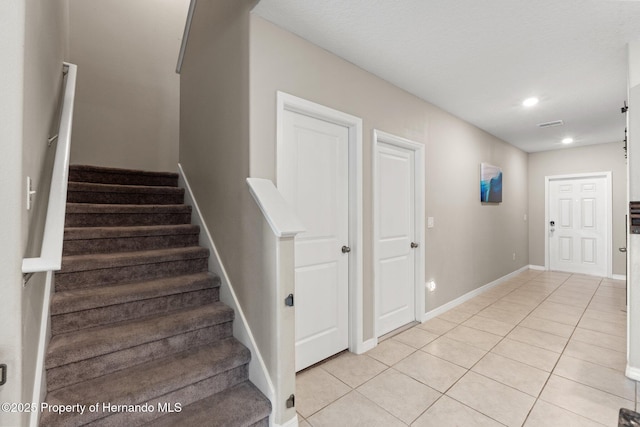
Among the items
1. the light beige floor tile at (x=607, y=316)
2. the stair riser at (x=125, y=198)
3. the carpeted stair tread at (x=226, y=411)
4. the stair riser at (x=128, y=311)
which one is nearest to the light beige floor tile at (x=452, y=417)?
the carpeted stair tread at (x=226, y=411)

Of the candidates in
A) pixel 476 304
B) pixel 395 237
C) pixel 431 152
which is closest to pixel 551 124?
pixel 431 152

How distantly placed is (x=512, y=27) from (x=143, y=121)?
4.18 meters

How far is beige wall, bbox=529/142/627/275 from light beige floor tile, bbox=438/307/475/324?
3779 millimetres

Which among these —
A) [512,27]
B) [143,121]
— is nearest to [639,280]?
[512,27]

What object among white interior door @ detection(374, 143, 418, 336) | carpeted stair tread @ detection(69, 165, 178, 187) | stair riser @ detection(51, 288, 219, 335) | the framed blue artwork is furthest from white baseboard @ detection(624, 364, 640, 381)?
carpeted stair tread @ detection(69, 165, 178, 187)

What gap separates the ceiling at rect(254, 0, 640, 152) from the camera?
6.09ft

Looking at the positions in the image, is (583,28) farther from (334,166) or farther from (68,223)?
(68,223)

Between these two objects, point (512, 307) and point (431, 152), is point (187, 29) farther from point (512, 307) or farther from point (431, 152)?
point (512, 307)

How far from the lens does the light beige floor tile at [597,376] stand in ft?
6.75

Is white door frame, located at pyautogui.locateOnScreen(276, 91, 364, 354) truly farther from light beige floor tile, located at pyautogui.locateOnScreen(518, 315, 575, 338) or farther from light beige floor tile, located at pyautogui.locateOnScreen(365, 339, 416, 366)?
light beige floor tile, located at pyautogui.locateOnScreen(518, 315, 575, 338)

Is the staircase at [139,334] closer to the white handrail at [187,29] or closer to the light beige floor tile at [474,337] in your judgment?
the white handrail at [187,29]

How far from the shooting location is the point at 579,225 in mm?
5621

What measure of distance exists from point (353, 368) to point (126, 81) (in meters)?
4.33

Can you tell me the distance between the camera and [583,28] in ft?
6.62
